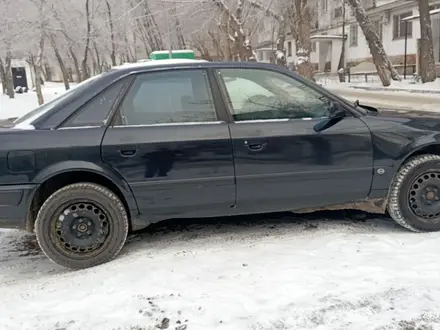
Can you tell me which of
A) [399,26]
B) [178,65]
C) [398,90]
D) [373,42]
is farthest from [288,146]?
[399,26]

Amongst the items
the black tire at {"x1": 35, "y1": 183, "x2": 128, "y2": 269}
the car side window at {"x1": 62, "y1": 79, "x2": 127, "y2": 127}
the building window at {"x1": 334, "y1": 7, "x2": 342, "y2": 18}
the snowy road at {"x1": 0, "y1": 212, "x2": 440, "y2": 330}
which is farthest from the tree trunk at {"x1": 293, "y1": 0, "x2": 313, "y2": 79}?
the building window at {"x1": 334, "y1": 7, "x2": 342, "y2": 18}

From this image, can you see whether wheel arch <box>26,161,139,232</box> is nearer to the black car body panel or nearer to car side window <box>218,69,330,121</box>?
the black car body panel

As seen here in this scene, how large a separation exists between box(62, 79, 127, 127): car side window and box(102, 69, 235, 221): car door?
0.09 metres

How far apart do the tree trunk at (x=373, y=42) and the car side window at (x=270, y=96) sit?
20500 mm

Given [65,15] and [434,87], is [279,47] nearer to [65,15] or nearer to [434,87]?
[434,87]

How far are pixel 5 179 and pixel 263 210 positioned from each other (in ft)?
6.85

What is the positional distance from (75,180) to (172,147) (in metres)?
0.84

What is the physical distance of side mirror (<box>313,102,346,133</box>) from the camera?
3.88m

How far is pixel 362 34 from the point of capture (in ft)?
125

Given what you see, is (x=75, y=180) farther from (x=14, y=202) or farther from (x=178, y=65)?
(x=178, y=65)

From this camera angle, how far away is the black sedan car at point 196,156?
11.8ft

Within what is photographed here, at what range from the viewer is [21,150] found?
3518mm

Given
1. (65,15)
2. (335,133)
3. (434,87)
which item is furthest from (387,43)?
(335,133)

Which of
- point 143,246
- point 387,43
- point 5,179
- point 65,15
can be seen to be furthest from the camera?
point 387,43
